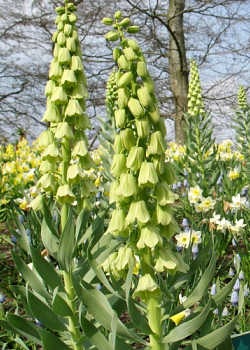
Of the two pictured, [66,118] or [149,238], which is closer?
[149,238]

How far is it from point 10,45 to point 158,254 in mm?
14050

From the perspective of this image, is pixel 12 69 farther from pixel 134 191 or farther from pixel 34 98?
pixel 134 191

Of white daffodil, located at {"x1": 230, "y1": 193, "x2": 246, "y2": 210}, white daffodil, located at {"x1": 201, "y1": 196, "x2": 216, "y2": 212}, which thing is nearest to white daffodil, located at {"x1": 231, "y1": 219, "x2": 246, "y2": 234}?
white daffodil, located at {"x1": 230, "y1": 193, "x2": 246, "y2": 210}

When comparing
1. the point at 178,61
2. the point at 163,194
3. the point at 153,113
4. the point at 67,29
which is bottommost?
the point at 163,194

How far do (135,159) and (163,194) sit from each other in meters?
0.13

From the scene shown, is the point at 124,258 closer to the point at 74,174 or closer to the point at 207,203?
the point at 74,174

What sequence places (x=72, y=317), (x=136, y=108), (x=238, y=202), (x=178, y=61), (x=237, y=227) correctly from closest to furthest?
(x=136, y=108)
(x=72, y=317)
(x=237, y=227)
(x=238, y=202)
(x=178, y=61)

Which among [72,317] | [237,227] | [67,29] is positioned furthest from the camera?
[237,227]

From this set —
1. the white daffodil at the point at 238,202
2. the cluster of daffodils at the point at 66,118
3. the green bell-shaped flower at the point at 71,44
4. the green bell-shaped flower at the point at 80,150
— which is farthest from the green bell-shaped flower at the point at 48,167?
the white daffodil at the point at 238,202

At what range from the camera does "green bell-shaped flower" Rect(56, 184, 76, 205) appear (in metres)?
1.57

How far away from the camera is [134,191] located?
1.14 metres

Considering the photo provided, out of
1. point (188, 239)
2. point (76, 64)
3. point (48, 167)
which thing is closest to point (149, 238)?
point (48, 167)

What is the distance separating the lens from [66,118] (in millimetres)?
1623

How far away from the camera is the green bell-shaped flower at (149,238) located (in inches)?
44.6
